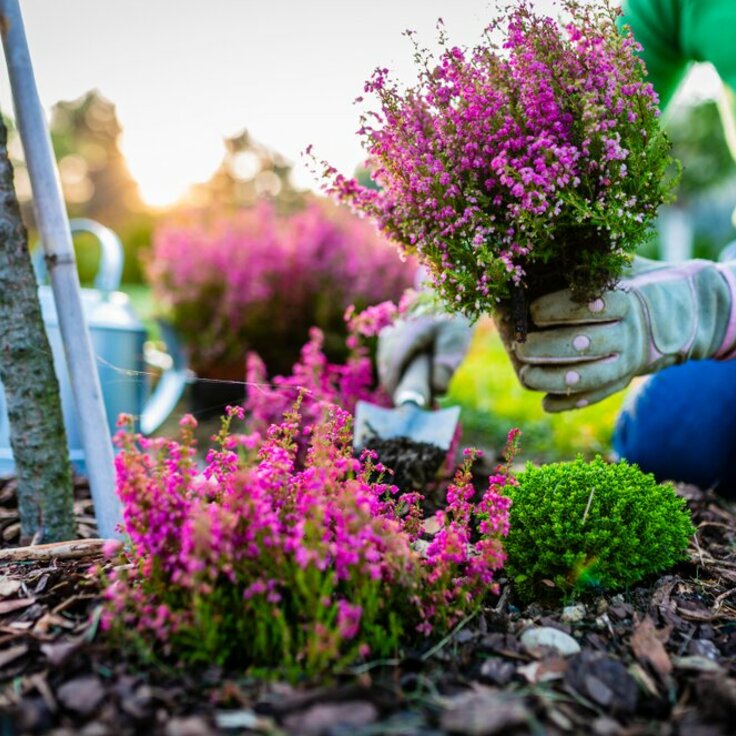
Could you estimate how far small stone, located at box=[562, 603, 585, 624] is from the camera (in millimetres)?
1412

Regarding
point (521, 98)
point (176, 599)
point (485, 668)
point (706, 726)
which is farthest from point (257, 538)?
point (521, 98)

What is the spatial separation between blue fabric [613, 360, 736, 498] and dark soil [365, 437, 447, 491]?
2.92 feet

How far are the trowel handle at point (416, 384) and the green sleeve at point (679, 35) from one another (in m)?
1.46

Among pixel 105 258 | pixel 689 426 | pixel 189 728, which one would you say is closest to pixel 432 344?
pixel 689 426

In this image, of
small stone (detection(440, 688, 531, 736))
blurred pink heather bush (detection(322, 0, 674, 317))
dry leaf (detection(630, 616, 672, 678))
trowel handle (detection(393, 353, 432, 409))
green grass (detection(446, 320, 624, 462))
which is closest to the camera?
small stone (detection(440, 688, 531, 736))

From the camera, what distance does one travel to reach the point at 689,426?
2582 millimetres

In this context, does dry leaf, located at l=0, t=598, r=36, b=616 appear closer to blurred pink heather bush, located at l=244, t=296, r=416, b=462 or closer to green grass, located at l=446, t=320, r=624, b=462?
blurred pink heather bush, located at l=244, t=296, r=416, b=462

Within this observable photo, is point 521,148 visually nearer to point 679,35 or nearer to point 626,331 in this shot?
point 626,331

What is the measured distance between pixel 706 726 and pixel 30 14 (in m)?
2.23

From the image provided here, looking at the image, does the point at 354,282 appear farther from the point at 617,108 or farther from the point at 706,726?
the point at 706,726

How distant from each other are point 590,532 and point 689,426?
1285mm

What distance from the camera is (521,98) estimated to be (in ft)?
4.88

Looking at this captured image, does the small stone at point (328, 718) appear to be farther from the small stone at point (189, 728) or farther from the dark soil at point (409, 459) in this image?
the dark soil at point (409, 459)

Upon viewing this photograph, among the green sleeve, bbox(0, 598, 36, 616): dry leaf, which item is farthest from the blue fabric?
bbox(0, 598, 36, 616): dry leaf
